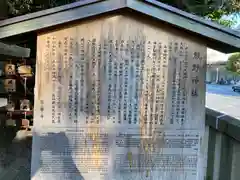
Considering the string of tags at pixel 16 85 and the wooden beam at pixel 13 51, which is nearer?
the string of tags at pixel 16 85

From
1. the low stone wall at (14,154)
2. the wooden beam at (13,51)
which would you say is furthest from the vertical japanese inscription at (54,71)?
the low stone wall at (14,154)

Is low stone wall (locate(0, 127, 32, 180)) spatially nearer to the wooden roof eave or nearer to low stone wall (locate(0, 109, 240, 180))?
low stone wall (locate(0, 109, 240, 180))

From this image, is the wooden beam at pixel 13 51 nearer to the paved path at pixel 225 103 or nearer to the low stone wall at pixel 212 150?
the low stone wall at pixel 212 150

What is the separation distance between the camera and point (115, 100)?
7.64 ft

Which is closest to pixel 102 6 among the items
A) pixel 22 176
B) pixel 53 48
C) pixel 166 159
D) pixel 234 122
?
pixel 53 48

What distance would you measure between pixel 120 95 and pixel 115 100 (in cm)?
6

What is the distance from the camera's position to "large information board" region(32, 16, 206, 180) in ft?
7.52

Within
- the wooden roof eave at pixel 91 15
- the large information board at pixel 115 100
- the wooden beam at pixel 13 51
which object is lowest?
the large information board at pixel 115 100

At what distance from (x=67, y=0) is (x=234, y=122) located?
3316 mm

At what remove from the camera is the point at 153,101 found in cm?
235

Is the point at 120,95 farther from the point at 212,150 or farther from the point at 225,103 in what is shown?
the point at 225,103

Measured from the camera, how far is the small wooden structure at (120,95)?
7.50 ft

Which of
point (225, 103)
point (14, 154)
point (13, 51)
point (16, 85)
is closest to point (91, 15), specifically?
point (16, 85)

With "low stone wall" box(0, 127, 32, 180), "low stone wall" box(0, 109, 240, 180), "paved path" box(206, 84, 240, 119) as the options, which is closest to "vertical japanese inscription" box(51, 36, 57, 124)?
"low stone wall" box(0, 109, 240, 180)
